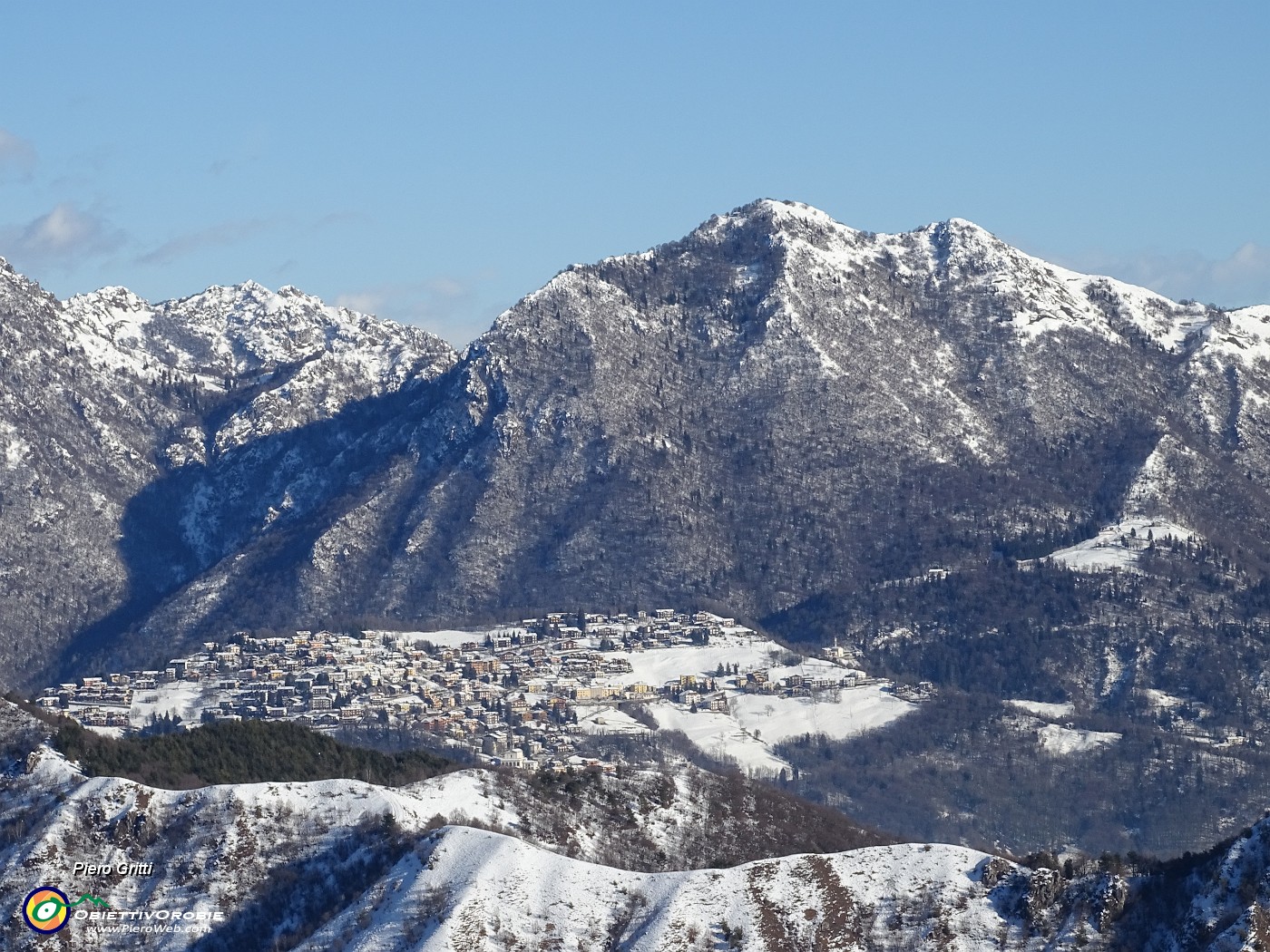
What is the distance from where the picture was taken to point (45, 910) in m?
195

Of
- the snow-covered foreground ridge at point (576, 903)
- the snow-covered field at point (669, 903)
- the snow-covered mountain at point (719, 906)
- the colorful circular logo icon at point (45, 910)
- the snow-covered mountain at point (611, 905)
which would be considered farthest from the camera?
the colorful circular logo icon at point (45, 910)

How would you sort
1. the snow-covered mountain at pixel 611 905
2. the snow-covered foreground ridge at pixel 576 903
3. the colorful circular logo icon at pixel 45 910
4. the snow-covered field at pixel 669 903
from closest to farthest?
the snow-covered field at pixel 669 903 → the snow-covered mountain at pixel 611 905 → the snow-covered foreground ridge at pixel 576 903 → the colorful circular logo icon at pixel 45 910

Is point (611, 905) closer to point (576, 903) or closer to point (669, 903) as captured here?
point (576, 903)

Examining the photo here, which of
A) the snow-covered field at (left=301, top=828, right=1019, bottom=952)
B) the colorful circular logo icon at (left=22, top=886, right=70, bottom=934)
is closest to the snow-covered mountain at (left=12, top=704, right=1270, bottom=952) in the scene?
the snow-covered field at (left=301, top=828, right=1019, bottom=952)

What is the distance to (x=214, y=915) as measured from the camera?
644ft

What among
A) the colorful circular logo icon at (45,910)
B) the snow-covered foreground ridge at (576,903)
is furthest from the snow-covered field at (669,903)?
the colorful circular logo icon at (45,910)

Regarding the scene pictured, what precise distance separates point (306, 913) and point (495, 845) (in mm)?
14816

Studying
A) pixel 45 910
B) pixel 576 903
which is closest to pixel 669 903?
pixel 576 903

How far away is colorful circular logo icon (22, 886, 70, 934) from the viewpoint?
193 m

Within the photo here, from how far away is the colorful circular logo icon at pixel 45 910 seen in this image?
19325 cm

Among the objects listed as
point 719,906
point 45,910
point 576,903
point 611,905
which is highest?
point 719,906

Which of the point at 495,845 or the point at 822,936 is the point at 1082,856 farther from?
the point at 495,845

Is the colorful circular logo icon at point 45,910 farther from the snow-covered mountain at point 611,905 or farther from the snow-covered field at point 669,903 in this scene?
the snow-covered field at point 669,903

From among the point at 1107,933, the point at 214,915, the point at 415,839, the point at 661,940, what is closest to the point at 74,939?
the point at 214,915
